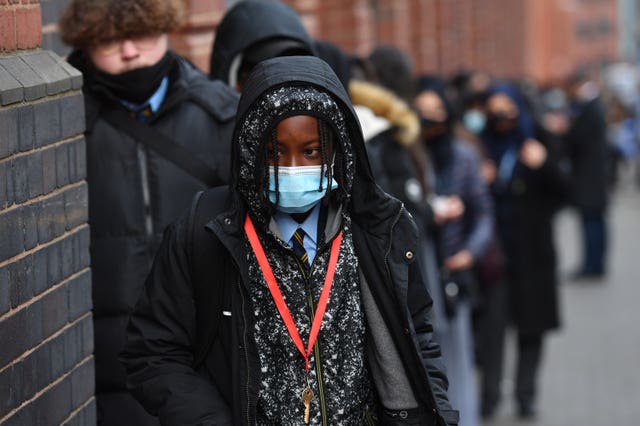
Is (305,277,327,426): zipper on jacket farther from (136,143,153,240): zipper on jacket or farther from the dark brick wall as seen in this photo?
(136,143,153,240): zipper on jacket

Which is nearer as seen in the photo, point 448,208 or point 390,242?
point 390,242

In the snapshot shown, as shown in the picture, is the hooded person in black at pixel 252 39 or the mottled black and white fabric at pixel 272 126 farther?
the hooded person in black at pixel 252 39

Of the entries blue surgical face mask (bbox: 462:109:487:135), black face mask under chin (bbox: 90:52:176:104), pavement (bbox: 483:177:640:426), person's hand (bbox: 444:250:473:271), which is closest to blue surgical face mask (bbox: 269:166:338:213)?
black face mask under chin (bbox: 90:52:176:104)

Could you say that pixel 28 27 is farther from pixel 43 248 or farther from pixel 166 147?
pixel 166 147

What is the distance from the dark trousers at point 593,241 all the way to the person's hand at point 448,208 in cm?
782

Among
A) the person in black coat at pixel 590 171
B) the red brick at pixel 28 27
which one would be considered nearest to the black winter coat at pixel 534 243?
the person in black coat at pixel 590 171

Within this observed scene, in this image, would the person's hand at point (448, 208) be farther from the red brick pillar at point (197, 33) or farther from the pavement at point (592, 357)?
the pavement at point (592, 357)

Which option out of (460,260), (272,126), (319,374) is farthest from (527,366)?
→ (272,126)

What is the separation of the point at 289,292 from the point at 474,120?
765 cm

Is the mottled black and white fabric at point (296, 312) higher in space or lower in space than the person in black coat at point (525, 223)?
higher

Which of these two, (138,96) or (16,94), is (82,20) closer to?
(138,96)

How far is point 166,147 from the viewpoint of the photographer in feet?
13.6

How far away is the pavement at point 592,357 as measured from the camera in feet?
29.4

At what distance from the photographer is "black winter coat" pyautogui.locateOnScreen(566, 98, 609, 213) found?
48.3 feet
